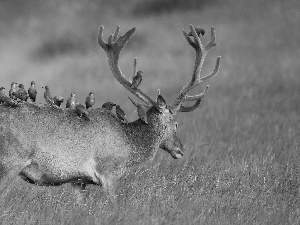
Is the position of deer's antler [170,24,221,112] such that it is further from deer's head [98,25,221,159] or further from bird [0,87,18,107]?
bird [0,87,18,107]

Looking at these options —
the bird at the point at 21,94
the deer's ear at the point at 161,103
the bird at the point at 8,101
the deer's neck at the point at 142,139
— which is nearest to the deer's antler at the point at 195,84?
the deer's ear at the point at 161,103

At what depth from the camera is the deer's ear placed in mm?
9664

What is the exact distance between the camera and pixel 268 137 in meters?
14.7

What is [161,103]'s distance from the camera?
9.70 metres

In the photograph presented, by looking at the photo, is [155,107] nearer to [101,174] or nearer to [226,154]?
[101,174]

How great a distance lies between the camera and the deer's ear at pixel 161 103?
9664 mm

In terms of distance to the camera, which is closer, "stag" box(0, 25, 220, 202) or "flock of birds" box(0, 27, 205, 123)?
"stag" box(0, 25, 220, 202)

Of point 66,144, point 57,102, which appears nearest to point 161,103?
point 57,102

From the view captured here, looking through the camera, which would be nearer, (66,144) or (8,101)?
(8,101)

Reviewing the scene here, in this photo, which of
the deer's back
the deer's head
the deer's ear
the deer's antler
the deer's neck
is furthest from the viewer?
the deer's antler

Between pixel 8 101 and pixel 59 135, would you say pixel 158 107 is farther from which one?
pixel 8 101

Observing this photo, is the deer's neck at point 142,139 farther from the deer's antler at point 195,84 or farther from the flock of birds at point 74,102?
the deer's antler at point 195,84

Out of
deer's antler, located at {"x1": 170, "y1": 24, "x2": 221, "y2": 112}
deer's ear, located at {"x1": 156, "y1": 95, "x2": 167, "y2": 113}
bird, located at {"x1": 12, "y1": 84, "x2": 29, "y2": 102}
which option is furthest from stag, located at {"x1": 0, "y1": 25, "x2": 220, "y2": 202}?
bird, located at {"x1": 12, "y1": 84, "x2": 29, "y2": 102}

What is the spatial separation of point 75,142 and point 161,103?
122 cm
